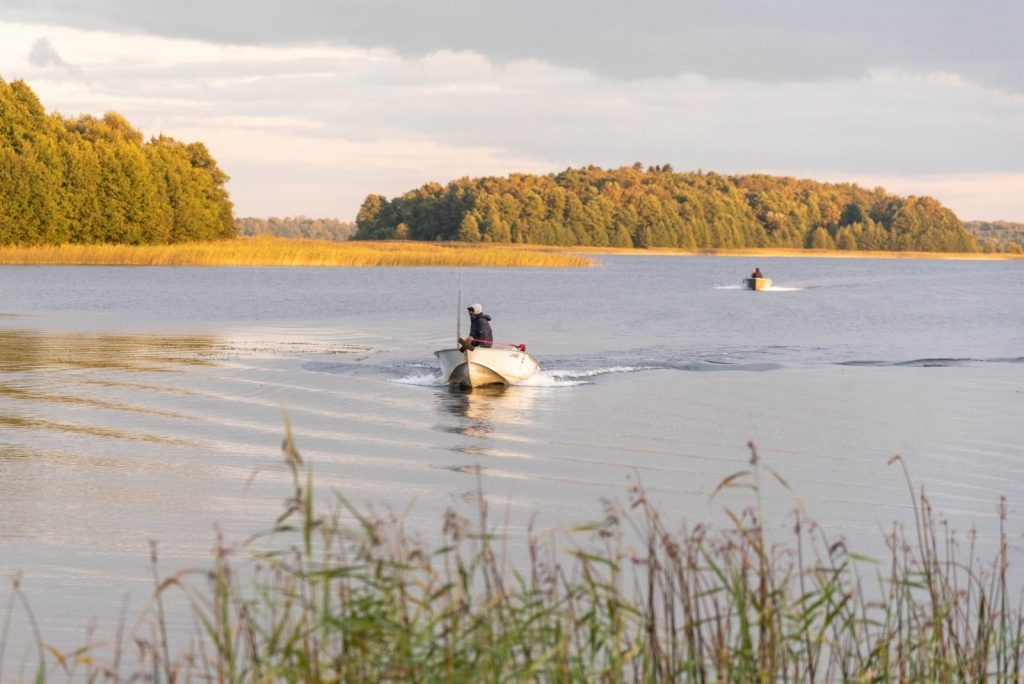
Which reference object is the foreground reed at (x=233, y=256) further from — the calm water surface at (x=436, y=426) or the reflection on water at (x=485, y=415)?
the reflection on water at (x=485, y=415)

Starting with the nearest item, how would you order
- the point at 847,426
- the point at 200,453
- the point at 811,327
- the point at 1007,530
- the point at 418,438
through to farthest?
the point at 1007,530 → the point at 200,453 → the point at 418,438 → the point at 847,426 → the point at 811,327

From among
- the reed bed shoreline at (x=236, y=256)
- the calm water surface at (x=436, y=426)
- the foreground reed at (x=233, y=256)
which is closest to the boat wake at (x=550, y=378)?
the calm water surface at (x=436, y=426)

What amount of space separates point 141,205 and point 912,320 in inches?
2469

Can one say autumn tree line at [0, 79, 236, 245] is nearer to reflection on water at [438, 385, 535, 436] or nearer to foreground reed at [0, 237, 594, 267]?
foreground reed at [0, 237, 594, 267]

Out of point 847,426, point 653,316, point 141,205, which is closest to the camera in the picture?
point 847,426

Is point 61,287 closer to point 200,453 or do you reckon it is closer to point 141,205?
point 141,205

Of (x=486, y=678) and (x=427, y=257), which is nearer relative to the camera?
(x=486, y=678)

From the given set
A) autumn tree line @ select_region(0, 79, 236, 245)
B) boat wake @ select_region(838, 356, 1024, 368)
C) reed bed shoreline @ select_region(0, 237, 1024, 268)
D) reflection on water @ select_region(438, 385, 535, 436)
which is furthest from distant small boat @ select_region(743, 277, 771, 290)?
reflection on water @ select_region(438, 385, 535, 436)

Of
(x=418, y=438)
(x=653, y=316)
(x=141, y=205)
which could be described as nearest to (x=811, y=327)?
(x=653, y=316)

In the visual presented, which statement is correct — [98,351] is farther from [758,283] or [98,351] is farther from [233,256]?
[758,283]

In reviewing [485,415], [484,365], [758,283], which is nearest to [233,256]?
[758,283]

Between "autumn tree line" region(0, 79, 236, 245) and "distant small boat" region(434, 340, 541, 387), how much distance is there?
7236cm

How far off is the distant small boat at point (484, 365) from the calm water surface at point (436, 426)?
34cm

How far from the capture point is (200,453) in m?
17.5
